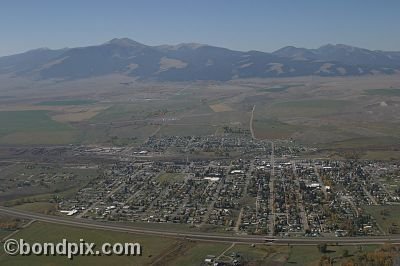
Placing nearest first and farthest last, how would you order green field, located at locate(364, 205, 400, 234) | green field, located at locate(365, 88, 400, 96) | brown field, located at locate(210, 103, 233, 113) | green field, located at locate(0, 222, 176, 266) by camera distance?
green field, located at locate(0, 222, 176, 266)
green field, located at locate(364, 205, 400, 234)
brown field, located at locate(210, 103, 233, 113)
green field, located at locate(365, 88, 400, 96)

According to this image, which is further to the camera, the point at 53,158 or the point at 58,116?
the point at 58,116

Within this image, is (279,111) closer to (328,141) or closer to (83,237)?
(328,141)

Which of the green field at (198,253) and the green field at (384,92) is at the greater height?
the green field at (384,92)

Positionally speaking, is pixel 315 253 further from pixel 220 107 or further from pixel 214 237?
pixel 220 107

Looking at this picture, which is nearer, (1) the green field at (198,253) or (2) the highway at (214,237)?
(1) the green field at (198,253)

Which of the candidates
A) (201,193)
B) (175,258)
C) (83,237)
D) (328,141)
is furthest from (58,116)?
(175,258)

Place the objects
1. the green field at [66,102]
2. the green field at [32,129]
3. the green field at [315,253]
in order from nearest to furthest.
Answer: the green field at [315,253], the green field at [32,129], the green field at [66,102]

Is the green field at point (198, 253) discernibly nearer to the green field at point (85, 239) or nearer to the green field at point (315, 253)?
the green field at point (85, 239)

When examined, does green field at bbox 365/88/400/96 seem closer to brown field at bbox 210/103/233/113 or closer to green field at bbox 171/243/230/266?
brown field at bbox 210/103/233/113

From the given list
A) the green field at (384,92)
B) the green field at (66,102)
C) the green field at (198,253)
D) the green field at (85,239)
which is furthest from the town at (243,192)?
the green field at (384,92)

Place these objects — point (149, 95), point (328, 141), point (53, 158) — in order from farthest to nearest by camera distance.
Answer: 1. point (149, 95)
2. point (328, 141)
3. point (53, 158)

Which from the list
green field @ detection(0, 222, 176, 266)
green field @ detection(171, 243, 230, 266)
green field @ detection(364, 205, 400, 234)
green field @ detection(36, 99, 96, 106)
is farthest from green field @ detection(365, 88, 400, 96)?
green field @ detection(0, 222, 176, 266)
